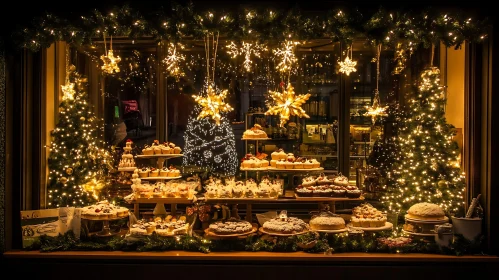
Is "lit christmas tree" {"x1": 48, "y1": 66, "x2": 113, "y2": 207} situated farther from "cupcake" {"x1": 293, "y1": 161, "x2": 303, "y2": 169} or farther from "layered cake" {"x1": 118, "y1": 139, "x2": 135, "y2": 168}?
"cupcake" {"x1": 293, "y1": 161, "x2": 303, "y2": 169}

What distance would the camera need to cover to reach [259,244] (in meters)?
5.93

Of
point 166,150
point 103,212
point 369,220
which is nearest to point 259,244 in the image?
point 369,220

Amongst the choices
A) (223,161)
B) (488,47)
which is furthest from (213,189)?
(488,47)

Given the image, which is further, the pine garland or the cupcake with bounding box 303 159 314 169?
the cupcake with bounding box 303 159 314 169

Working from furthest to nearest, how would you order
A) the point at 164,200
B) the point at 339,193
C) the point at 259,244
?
the point at 339,193
the point at 164,200
the point at 259,244

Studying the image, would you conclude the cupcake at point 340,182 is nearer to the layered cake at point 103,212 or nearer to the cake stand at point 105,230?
the layered cake at point 103,212

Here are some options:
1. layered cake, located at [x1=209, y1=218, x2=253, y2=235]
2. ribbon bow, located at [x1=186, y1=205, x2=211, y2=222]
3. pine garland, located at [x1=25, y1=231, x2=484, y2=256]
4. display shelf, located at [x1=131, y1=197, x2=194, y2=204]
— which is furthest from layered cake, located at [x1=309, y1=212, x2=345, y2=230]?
display shelf, located at [x1=131, y1=197, x2=194, y2=204]

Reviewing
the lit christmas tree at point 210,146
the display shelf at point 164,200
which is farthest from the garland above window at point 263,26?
the lit christmas tree at point 210,146

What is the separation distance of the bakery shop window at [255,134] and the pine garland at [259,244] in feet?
0.82

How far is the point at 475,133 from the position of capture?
5.89m

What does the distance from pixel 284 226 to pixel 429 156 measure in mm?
2370

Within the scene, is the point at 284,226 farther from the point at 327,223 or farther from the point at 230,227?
the point at 230,227

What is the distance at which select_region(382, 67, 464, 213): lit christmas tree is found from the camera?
6.57 metres

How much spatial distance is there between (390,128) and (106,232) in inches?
198
